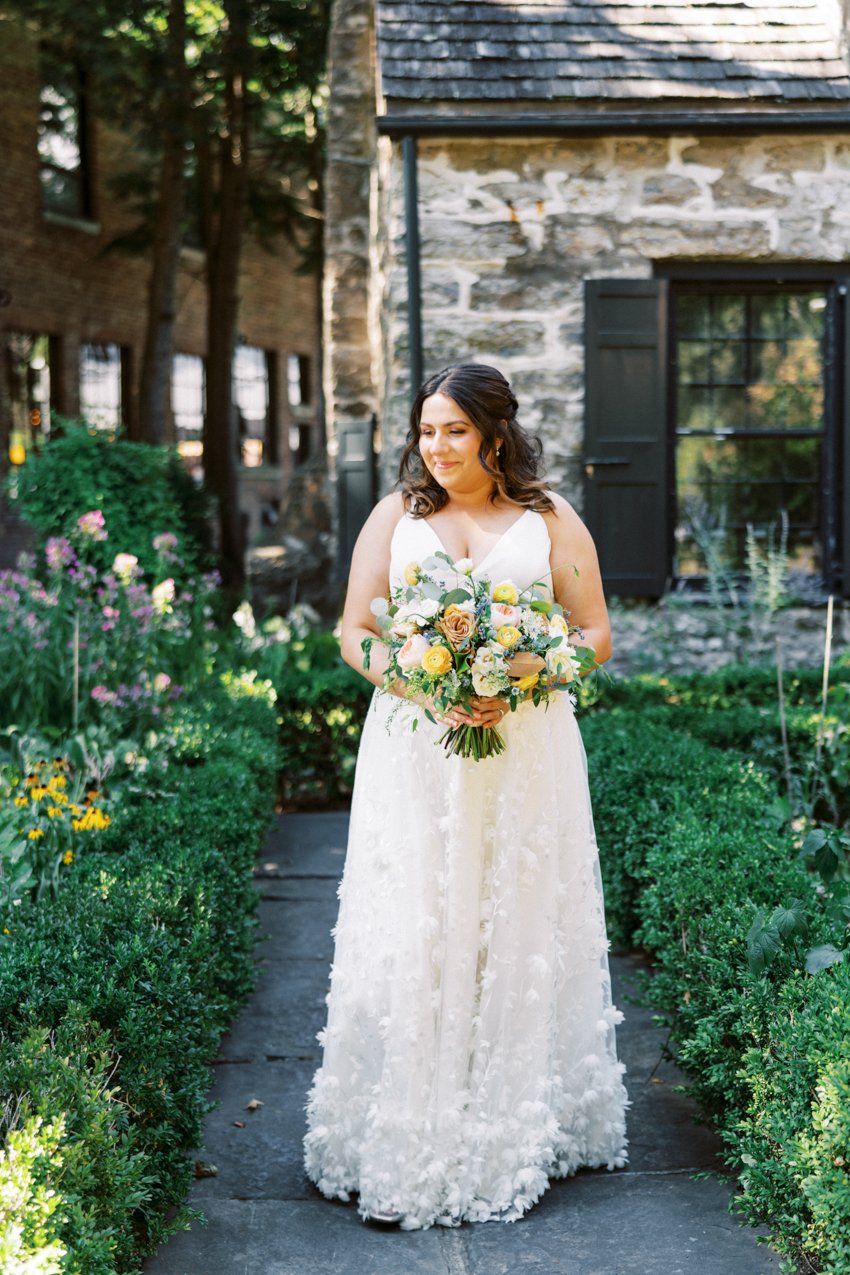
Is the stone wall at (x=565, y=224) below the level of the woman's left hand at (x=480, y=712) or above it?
above

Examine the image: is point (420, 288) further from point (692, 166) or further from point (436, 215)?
point (692, 166)

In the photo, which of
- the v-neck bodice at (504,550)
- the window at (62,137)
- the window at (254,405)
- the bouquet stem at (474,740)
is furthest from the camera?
the window at (254,405)

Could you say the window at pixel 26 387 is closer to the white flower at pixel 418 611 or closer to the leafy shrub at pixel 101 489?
the leafy shrub at pixel 101 489

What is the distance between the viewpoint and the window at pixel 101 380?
18.8m

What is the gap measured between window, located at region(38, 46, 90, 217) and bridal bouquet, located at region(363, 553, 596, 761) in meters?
16.2

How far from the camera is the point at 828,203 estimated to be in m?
7.75

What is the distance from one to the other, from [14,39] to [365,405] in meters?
9.26

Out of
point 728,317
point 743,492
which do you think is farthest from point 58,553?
point 728,317

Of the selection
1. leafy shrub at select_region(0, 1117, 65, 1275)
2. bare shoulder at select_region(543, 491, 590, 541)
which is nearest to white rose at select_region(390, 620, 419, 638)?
bare shoulder at select_region(543, 491, 590, 541)

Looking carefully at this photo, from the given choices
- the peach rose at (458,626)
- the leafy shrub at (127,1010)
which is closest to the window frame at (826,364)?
the leafy shrub at (127,1010)

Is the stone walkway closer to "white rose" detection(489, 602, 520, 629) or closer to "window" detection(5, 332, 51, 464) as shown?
"white rose" detection(489, 602, 520, 629)

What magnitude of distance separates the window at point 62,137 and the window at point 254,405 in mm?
5570

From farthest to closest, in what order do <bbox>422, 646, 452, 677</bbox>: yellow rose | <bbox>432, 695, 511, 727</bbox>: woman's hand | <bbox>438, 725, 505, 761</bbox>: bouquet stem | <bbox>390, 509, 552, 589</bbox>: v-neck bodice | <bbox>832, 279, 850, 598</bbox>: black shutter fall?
1. <bbox>832, 279, 850, 598</bbox>: black shutter
2. <bbox>390, 509, 552, 589</bbox>: v-neck bodice
3. <bbox>438, 725, 505, 761</bbox>: bouquet stem
4. <bbox>432, 695, 511, 727</bbox>: woman's hand
5. <bbox>422, 646, 452, 677</bbox>: yellow rose

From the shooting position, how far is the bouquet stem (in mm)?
3129
